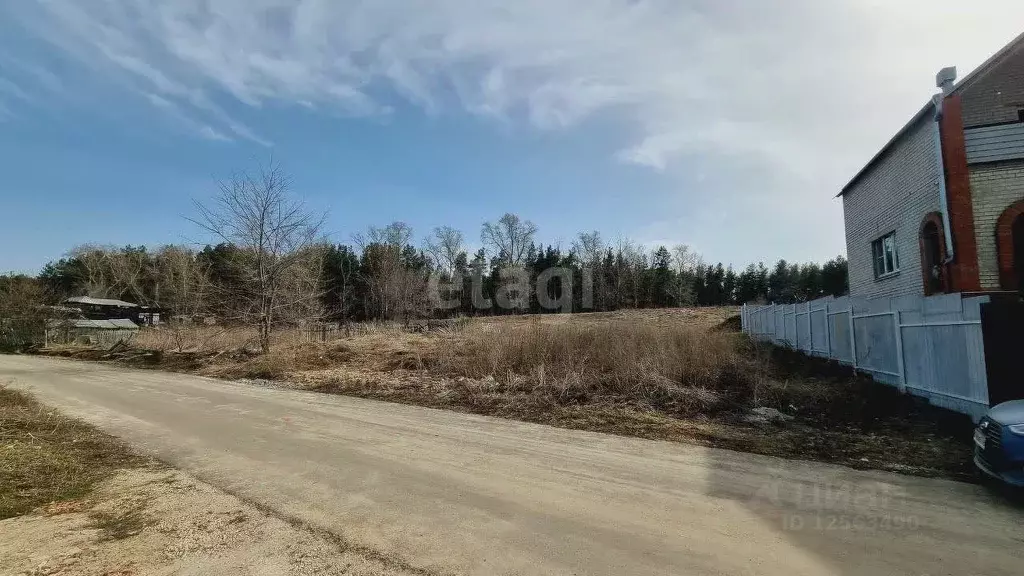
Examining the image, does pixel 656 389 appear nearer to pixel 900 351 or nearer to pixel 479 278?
pixel 900 351

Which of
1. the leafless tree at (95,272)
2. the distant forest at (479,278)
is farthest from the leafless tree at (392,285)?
the leafless tree at (95,272)

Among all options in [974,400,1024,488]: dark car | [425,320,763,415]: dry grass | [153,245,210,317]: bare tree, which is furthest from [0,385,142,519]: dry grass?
[153,245,210,317]: bare tree

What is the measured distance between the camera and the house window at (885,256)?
14914 mm

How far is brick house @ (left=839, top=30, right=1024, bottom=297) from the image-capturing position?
37.7 feet

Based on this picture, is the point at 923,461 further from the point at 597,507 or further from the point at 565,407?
the point at 565,407

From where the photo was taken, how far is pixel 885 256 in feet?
51.4

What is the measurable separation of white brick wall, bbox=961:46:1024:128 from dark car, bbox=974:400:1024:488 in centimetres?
1043

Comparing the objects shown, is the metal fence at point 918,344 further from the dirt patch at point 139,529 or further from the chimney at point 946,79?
the dirt patch at point 139,529

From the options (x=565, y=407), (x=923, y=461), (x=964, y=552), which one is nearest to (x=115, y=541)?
(x=964, y=552)

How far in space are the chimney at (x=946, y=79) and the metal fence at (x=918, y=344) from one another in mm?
5398

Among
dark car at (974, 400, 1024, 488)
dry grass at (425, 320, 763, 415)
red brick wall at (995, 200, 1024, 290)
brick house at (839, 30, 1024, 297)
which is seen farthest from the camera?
brick house at (839, 30, 1024, 297)

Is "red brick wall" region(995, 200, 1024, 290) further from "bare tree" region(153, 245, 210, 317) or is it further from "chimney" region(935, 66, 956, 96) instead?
"bare tree" region(153, 245, 210, 317)

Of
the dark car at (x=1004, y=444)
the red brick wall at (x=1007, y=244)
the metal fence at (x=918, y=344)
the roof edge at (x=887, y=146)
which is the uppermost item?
the roof edge at (x=887, y=146)

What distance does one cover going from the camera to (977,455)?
523cm
